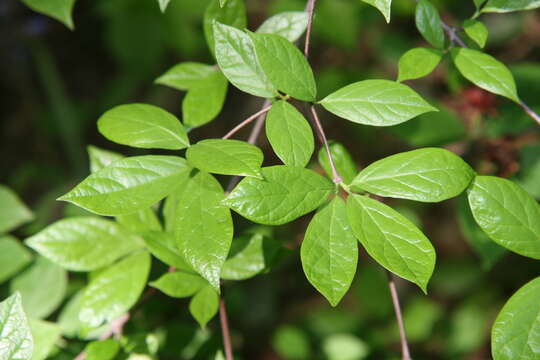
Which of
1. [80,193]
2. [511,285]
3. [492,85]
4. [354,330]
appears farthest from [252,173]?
[511,285]

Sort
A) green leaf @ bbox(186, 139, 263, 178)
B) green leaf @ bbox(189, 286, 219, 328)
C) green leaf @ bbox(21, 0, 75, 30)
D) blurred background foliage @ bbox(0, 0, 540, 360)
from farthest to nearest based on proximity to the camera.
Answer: blurred background foliage @ bbox(0, 0, 540, 360) → green leaf @ bbox(21, 0, 75, 30) → green leaf @ bbox(189, 286, 219, 328) → green leaf @ bbox(186, 139, 263, 178)

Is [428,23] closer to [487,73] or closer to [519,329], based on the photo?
[487,73]

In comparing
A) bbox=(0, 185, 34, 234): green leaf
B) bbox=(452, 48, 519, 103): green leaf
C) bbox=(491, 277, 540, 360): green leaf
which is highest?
bbox=(452, 48, 519, 103): green leaf

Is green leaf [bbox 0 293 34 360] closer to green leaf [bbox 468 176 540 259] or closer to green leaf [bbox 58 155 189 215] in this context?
green leaf [bbox 58 155 189 215]

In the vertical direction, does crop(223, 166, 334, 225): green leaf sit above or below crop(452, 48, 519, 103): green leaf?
below

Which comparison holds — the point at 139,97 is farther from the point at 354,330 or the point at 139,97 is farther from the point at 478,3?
the point at 478,3

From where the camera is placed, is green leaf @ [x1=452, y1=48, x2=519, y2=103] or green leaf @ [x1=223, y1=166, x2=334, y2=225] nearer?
green leaf @ [x1=223, y1=166, x2=334, y2=225]

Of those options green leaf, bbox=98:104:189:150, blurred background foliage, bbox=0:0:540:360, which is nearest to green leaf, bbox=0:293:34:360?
green leaf, bbox=98:104:189:150

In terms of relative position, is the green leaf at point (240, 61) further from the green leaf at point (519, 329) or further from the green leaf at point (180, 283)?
the green leaf at point (519, 329)
